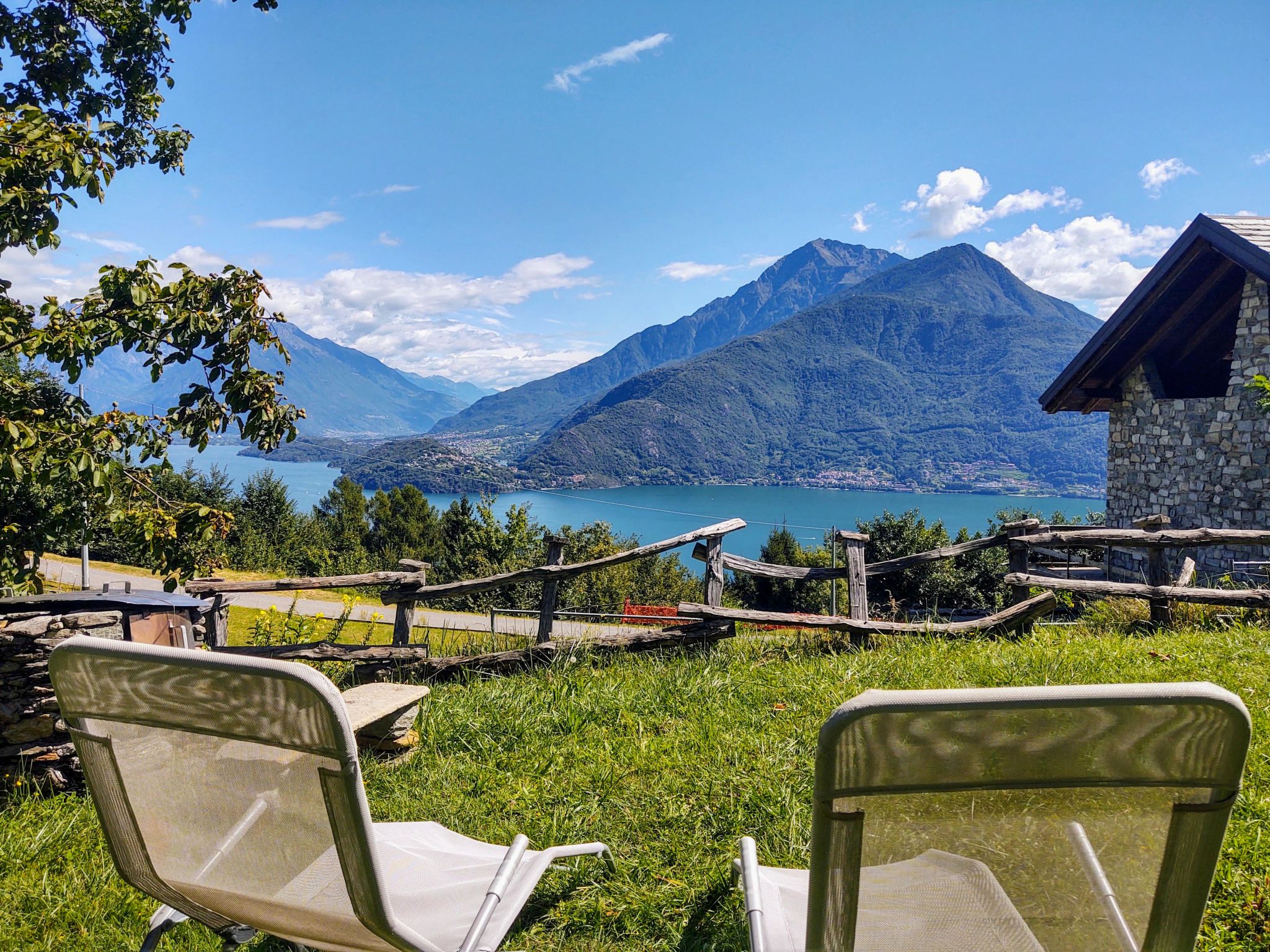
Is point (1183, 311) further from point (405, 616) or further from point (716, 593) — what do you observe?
point (405, 616)

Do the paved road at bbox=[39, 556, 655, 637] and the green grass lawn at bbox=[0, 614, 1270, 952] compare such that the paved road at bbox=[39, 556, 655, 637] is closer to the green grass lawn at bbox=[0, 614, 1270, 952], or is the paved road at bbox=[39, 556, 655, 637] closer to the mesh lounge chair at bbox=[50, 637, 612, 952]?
the green grass lawn at bbox=[0, 614, 1270, 952]

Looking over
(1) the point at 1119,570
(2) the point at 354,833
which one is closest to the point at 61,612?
(2) the point at 354,833

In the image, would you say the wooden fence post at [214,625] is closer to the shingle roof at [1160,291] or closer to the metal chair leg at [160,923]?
the metal chair leg at [160,923]

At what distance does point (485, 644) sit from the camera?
6102 mm

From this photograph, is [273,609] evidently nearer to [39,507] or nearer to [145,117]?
[39,507]

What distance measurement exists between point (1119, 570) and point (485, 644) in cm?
1026

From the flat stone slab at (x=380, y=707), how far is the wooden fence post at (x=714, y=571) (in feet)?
8.19

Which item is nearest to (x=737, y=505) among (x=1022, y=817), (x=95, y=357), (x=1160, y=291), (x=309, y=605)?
(x=309, y=605)

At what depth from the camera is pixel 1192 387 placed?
470 inches

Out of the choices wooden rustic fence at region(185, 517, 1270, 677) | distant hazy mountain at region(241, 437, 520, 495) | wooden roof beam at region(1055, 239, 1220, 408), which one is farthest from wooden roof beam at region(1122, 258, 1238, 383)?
distant hazy mountain at region(241, 437, 520, 495)

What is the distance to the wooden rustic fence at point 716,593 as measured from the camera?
5293mm

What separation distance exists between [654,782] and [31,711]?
278 centimetres

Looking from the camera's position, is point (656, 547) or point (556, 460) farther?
point (556, 460)

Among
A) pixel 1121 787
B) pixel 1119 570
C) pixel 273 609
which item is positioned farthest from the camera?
pixel 1119 570
